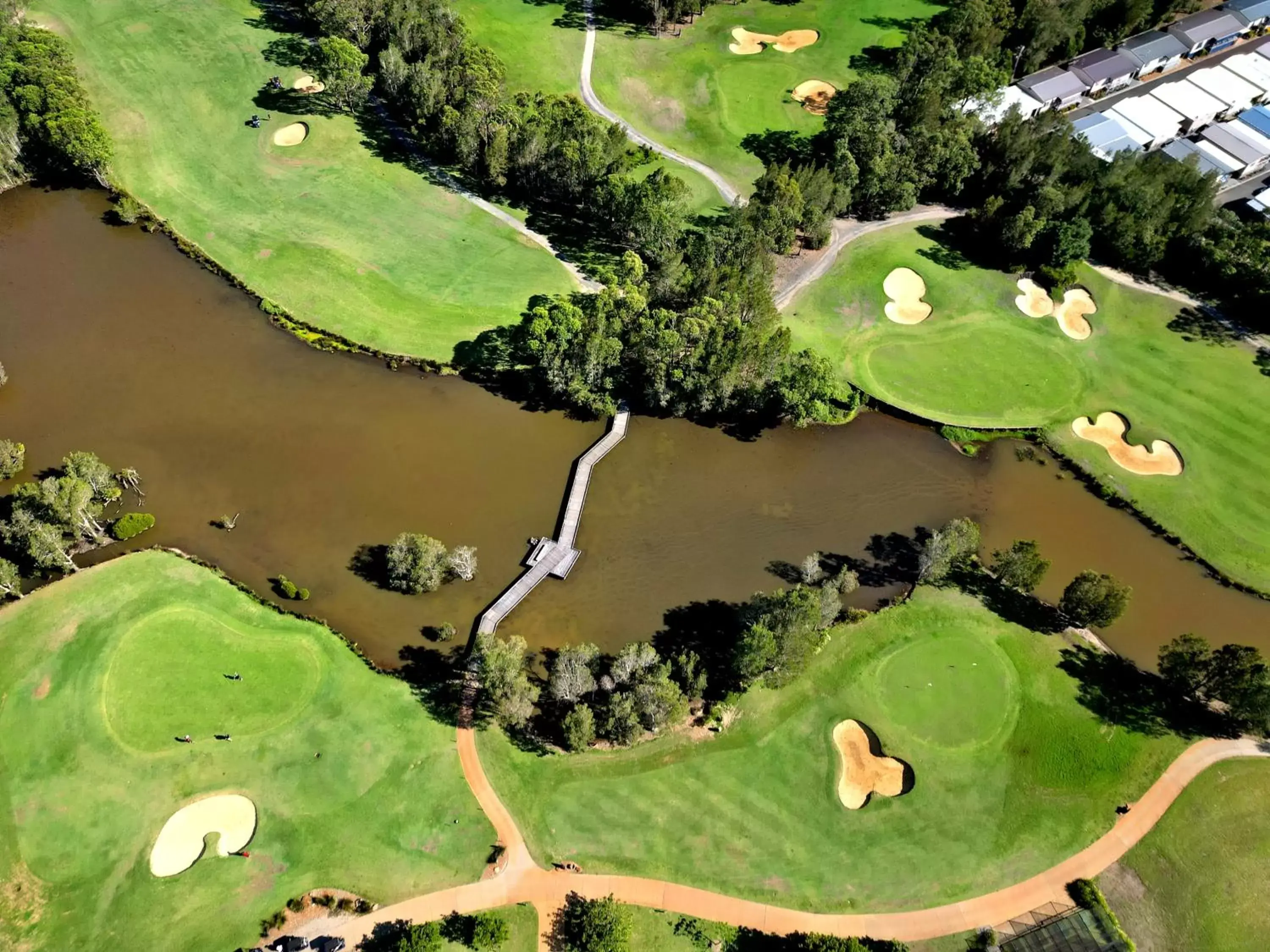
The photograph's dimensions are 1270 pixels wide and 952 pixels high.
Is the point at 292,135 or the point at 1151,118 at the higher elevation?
the point at 1151,118

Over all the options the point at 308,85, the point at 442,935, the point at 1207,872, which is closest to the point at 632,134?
the point at 308,85

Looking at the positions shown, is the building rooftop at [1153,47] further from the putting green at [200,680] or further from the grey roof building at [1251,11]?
the putting green at [200,680]

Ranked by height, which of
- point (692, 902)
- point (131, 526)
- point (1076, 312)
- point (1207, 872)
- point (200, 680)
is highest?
point (1076, 312)

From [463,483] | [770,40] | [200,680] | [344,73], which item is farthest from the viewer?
[770,40]

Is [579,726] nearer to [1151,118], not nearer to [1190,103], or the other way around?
[1151,118]

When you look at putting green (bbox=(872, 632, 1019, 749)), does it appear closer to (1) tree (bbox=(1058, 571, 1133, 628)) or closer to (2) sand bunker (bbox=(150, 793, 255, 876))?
(1) tree (bbox=(1058, 571, 1133, 628))

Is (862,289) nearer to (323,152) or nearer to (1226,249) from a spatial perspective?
(1226,249)

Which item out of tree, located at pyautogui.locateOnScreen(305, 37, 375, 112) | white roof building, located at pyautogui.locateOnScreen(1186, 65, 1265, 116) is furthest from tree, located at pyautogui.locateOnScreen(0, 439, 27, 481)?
white roof building, located at pyautogui.locateOnScreen(1186, 65, 1265, 116)
